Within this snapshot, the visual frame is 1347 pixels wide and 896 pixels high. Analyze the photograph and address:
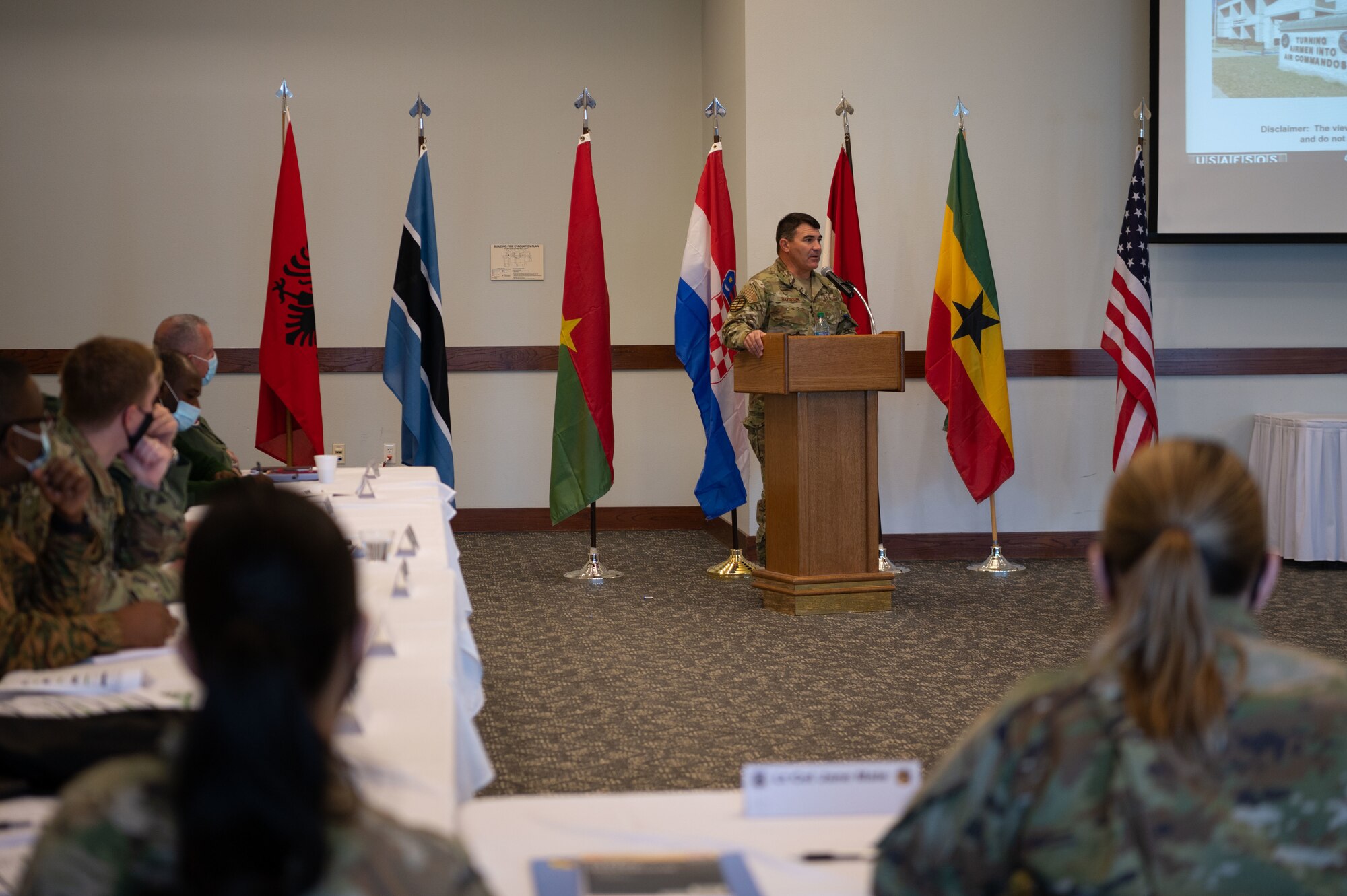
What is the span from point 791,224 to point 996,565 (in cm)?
199

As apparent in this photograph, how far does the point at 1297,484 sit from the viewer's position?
237 inches

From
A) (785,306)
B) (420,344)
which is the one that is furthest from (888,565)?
(420,344)

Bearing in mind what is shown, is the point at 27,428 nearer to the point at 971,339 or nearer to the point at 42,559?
the point at 42,559

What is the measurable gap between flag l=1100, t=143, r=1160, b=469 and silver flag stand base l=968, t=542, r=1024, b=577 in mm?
722

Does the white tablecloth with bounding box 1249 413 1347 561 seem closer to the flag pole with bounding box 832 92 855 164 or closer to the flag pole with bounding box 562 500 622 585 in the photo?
the flag pole with bounding box 832 92 855 164

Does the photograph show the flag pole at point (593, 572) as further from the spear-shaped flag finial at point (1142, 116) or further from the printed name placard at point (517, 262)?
the spear-shaped flag finial at point (1142, 116)

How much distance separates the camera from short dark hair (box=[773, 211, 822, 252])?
566 cm

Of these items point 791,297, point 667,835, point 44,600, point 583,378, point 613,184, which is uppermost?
point 613,184

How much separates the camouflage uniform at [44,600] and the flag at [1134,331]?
16.4 feet

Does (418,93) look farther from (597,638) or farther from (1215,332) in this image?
(1215,332)

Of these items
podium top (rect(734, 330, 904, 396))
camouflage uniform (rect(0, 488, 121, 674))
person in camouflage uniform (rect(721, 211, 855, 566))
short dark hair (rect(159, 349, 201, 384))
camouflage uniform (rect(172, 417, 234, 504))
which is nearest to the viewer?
camouflage uniform (rect(0, 488, 121, 674))

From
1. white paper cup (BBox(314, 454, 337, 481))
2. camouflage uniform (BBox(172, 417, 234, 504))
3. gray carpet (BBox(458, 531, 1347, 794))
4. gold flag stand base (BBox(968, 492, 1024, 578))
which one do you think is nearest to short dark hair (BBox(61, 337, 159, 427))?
gray carpet (BBox(458, 531, 1347, 794))

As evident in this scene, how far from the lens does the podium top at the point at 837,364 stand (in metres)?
4.93

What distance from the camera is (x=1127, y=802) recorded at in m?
1.09
